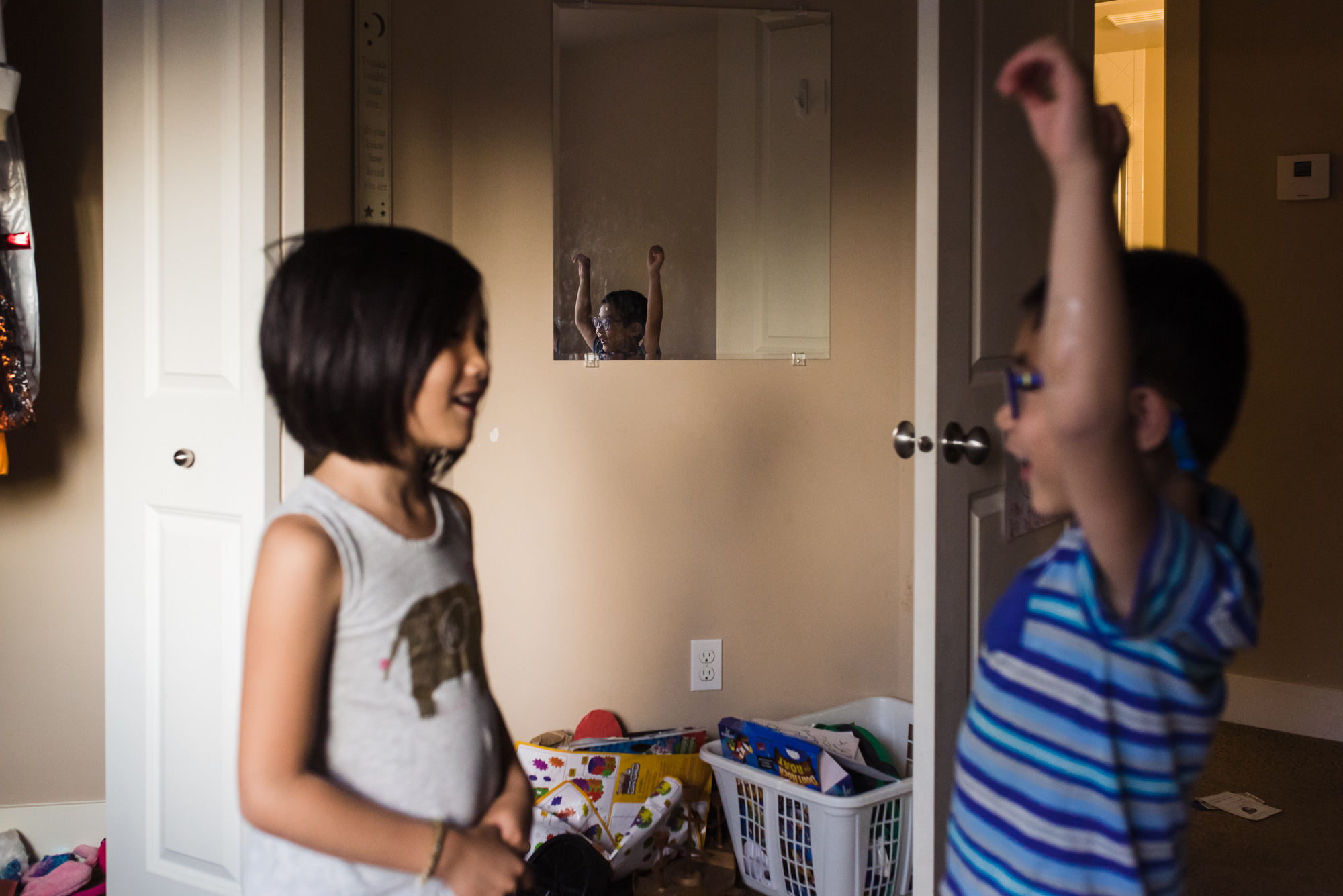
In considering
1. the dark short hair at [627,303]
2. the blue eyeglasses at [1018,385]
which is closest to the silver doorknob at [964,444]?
the blue eyeglasses at [1018,385]

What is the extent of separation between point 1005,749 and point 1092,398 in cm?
34

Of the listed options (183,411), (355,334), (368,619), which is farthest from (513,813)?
(183,411)

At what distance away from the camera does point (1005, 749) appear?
2.73 ft

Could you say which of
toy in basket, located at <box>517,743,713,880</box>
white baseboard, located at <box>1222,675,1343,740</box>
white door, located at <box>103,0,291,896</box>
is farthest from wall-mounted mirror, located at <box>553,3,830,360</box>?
white baseboard, located at <box>1222,675,1343,740</box>

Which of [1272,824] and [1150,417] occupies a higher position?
[1150,417]

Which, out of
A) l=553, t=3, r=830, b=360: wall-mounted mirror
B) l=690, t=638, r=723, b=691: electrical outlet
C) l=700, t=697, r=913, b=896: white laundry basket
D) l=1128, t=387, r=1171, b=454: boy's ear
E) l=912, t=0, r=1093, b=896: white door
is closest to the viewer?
l=1128, t=387, r=1171, b=454: boy's ear

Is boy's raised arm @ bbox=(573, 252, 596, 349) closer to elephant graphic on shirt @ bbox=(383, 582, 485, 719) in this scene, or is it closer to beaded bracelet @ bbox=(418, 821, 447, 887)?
elephant graphic on shirt @ bbox=(383, 582, 485, 719)

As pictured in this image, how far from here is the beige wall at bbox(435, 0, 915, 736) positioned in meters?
2.41

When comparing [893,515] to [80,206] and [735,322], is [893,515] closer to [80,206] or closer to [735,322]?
[735,322]

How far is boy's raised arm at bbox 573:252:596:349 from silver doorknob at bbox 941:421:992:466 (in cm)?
104

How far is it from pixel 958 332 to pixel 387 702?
3.68 feet

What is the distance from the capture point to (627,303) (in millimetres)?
2414

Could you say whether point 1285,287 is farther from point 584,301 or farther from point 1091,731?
point 1091,731

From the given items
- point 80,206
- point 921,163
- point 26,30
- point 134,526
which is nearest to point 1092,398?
point 921,163
